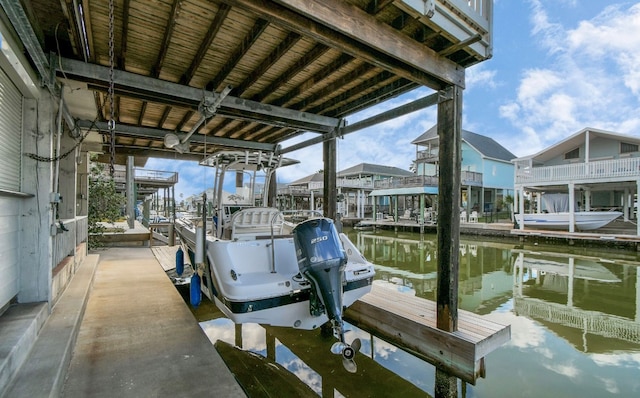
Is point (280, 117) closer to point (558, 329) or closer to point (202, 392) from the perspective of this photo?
point (202, 392)

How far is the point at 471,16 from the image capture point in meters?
3.01

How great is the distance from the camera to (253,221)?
439 cm

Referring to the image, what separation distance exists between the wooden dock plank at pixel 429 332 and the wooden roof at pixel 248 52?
272 centimetres

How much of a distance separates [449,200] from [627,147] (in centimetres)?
1925

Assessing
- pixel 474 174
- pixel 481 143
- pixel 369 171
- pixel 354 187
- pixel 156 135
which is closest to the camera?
pixel 156 135

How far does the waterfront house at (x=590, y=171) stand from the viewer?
13.8 metres

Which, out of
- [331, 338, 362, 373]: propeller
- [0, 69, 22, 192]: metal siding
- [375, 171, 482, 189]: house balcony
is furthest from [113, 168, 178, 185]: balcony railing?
[331, 338, 362, 373]: propeller

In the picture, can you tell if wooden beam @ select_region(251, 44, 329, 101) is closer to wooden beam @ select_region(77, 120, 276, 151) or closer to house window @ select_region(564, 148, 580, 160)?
wooden beam @ select_region(77, 120, 276, 151)

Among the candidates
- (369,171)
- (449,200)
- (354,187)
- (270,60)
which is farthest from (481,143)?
(270,60)

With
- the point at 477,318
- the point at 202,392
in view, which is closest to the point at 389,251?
the point at 477,318

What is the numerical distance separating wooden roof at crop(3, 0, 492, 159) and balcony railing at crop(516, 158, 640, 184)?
1510 cm

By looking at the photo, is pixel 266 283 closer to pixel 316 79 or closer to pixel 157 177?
pixel 316 79

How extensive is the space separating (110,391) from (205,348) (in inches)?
32.1

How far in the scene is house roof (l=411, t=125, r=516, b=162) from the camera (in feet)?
77.8
